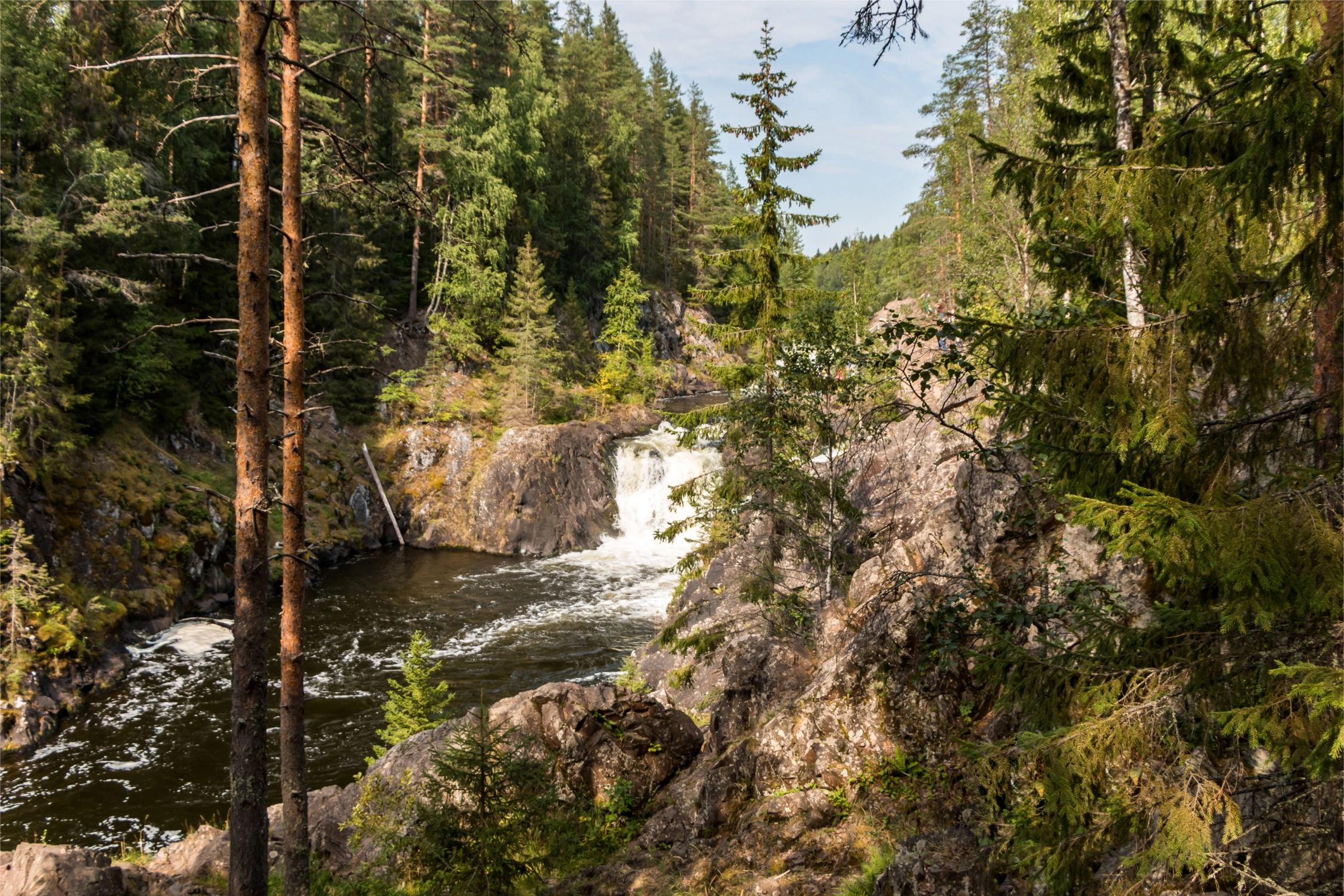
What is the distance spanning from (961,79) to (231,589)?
38034mm

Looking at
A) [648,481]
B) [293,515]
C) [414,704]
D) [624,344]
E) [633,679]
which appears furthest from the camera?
[624,344]

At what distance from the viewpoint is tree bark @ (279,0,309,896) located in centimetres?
641

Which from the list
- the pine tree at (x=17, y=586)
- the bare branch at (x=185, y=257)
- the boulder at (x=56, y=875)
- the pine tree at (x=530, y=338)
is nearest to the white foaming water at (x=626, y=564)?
the pine tree at (x=530, y=338)

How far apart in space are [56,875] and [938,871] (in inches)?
294

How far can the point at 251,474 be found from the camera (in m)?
5.75

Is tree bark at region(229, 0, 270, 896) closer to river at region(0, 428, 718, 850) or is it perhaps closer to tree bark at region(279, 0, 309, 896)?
tree bark at region(279, 0, 309, 896)

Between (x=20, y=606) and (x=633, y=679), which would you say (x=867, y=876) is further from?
(x=20, y=606)

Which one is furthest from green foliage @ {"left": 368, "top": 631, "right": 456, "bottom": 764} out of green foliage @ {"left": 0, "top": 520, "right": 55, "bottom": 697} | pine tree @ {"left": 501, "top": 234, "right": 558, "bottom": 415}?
pine tree @ {"left": 501, "top": 234, "right": 558, "bottom": 415}

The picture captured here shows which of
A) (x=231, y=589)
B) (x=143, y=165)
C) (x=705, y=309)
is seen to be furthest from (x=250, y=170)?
(x=705, y=309)

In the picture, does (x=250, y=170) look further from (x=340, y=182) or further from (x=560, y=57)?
(x=560, y=57)

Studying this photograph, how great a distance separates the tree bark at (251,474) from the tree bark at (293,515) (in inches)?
19.3

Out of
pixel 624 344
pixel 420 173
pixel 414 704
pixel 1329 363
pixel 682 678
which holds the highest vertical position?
pixel 420 173

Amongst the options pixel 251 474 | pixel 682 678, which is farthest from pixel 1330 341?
pixel 682 678

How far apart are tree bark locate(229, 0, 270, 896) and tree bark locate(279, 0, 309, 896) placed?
49 cm
